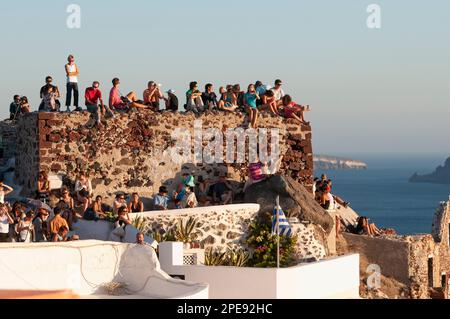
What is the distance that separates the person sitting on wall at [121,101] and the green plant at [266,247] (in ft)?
15.2

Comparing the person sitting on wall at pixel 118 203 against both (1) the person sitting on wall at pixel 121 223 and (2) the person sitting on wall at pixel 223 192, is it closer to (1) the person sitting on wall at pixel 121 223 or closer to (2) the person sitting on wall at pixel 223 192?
(1) the person sitting on wall at pixel 121 223

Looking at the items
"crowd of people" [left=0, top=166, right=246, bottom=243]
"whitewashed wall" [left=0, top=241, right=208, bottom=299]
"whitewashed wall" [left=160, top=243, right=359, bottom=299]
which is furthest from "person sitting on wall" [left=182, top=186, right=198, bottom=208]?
"whitewashed wall" [left=0, top=241, right=208, bottom=299]

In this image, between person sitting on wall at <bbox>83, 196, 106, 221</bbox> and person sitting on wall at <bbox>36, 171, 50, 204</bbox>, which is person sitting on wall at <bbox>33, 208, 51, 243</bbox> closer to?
person sitting on wall at <bbox>83, 196, 106, 221</bbox>

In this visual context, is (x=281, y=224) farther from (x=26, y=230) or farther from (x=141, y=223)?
(x=26, y=230)

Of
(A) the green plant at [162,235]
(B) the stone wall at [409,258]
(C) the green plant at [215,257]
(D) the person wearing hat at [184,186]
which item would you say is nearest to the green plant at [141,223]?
(A) the green plant at [162,235]

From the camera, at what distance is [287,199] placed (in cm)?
3466

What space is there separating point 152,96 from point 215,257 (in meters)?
5.33

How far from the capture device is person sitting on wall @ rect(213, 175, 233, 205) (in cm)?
3522

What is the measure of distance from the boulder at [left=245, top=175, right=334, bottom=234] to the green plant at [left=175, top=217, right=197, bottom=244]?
232 cm

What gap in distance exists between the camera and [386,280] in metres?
37.8

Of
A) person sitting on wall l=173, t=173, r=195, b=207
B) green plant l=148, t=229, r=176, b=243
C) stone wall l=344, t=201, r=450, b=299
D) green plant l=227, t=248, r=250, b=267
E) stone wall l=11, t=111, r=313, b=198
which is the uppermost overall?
stone wall l=11, t=111, r=313, b=198

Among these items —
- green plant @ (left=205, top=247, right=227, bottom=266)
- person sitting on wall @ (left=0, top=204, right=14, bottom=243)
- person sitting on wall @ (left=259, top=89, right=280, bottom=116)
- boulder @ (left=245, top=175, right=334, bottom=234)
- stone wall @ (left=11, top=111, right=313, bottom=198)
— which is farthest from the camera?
person sitting on wall @ (left=259, top=89, right=280, bottom=116)
